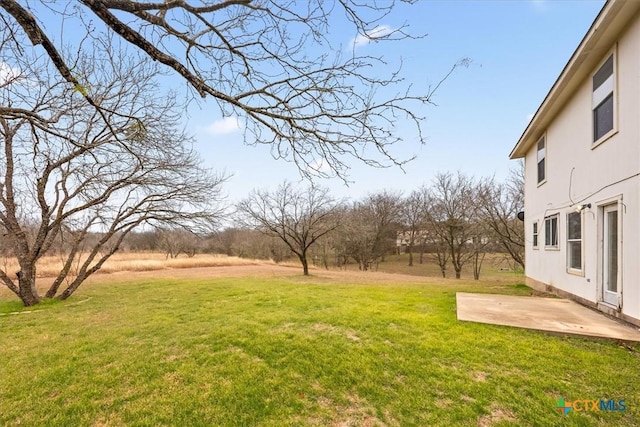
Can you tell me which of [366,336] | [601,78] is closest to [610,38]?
[601,78]

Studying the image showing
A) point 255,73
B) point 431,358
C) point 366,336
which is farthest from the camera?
point 366,336

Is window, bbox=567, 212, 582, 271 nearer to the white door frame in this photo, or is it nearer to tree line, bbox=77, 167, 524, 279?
the white door frame

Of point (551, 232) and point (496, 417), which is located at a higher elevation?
point (551, 232)

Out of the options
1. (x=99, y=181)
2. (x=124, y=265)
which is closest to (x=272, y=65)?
(x=99, y=181)

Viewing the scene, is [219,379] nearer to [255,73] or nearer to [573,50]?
[255,73]

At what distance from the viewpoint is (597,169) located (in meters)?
5.55

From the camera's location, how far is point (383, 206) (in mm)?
28484

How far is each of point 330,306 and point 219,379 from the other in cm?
333

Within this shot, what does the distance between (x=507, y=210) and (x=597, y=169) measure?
14.9 metres

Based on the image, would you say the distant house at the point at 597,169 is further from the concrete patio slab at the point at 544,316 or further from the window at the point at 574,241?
the concrete patio slab at the point at 544,316

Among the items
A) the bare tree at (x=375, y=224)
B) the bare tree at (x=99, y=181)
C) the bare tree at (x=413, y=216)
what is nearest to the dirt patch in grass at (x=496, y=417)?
the bare tree at (x=99, y=181)

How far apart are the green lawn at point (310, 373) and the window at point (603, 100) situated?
3.63 m

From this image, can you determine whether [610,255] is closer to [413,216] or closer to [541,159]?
[541,159]

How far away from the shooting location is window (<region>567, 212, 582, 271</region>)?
20.9 feet
